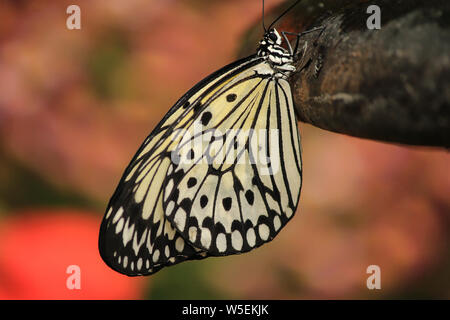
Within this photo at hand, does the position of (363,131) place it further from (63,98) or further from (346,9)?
(63,98)

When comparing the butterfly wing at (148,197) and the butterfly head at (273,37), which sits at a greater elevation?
the butterfly head at (273,37)

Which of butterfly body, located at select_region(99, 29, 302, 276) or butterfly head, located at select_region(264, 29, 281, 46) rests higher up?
butterfly head, located at select_region(264, 29, 281, 46)

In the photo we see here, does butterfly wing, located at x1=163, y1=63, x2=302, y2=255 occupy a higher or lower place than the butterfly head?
lower

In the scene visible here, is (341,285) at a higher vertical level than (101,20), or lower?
lower

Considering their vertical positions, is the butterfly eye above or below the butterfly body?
above

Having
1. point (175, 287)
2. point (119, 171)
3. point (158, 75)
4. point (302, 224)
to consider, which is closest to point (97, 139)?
point (119, 171)
